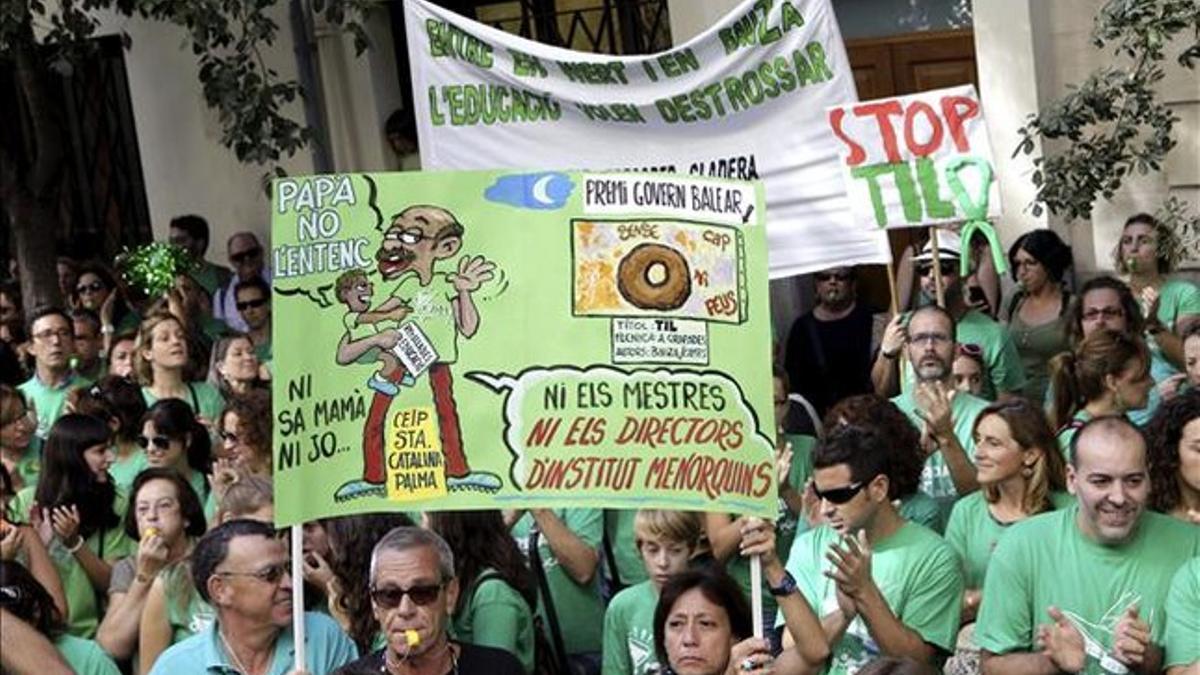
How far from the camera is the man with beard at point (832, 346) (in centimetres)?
1102

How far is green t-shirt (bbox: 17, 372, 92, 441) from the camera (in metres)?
10.6

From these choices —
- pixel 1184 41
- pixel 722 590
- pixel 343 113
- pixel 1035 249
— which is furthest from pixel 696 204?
pixel 343 113

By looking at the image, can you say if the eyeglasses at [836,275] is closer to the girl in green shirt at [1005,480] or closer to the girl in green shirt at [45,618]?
the girl in green shirt at [1005,480]

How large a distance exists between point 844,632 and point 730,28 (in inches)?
120

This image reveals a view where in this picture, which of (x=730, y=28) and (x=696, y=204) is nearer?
(x=696, y=204)

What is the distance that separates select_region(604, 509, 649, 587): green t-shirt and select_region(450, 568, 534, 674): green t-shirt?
0.86m

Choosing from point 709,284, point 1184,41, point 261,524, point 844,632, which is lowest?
point 844,632

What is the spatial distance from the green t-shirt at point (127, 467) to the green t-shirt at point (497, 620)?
2536mm

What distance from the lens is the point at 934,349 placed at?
8.60 meters

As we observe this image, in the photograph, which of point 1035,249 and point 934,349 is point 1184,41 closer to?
point 1035,249

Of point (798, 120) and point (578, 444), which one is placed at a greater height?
point (798, 120)

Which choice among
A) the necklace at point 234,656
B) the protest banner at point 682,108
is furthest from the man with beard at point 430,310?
the protest banner at point 682,108

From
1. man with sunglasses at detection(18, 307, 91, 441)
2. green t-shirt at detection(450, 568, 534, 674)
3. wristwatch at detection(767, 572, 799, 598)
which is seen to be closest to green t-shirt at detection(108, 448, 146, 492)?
man with sunglasses at detection(18, 307, 91, 441)

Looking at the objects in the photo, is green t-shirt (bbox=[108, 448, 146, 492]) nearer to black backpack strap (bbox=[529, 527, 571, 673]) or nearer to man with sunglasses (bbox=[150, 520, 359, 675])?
black backpack strap (bbox=[529, 527, 571, 673])
